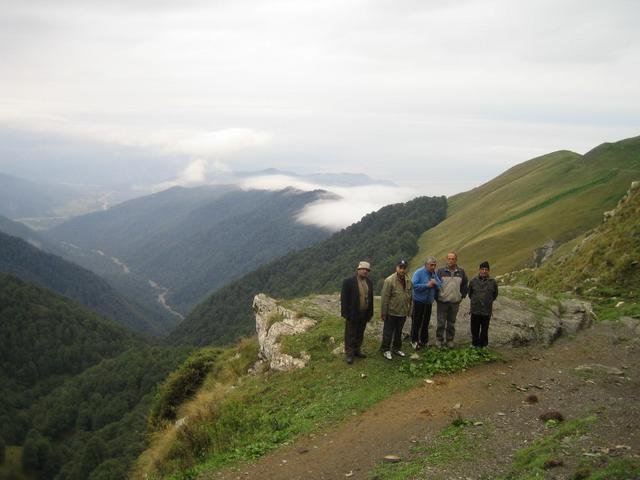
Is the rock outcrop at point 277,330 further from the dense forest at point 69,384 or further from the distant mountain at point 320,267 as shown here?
the distant mountain at point 320,267

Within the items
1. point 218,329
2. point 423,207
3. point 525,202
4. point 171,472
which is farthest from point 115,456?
point 423,207

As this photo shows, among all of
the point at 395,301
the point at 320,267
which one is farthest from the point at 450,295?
the point at 320,267

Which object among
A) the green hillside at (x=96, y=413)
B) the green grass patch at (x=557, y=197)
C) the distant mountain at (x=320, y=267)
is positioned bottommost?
the green hillside at (x=96, y=413)

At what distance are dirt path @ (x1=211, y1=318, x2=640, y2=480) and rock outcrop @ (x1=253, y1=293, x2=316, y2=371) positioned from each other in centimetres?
430

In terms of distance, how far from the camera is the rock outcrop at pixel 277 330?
15438 mm

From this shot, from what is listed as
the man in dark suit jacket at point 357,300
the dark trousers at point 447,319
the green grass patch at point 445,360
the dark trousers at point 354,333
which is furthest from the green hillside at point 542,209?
the man in dark suit jacket at point 357,300

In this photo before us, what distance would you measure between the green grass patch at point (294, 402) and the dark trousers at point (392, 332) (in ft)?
1.49

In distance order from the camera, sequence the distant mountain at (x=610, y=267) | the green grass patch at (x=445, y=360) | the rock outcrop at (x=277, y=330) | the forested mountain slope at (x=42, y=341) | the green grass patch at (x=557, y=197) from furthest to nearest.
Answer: the forested mountain slope at (x=42, y=341)
the green grass patch at (x=557, y=197)
the distant mountain at (x=610, y=267)
the rock outcrop at (x=277, y=330)
the green grass patch at (x=445, y=360)

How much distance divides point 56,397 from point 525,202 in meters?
131

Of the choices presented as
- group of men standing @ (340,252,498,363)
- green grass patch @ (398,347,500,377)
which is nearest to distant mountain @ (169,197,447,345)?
group of men standing @ (340,252,498,363)

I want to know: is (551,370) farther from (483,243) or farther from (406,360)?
(483,243)

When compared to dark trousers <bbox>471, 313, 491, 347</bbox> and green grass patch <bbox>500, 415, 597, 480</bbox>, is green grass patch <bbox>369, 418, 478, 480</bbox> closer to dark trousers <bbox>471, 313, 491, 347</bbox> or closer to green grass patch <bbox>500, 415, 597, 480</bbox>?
green grass patch <bbox>500, 415, 597, 480</bbox>

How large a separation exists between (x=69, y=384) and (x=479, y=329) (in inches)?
6100

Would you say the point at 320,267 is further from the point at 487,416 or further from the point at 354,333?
the point at 487,416
